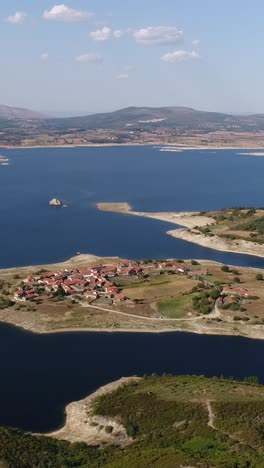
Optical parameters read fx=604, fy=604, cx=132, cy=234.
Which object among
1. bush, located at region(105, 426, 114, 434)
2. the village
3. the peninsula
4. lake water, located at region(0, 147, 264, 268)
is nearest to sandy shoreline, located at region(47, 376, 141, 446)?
bush, located at region(105, 426, 114, 434)

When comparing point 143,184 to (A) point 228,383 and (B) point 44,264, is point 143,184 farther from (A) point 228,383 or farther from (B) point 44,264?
(A) point 228,383

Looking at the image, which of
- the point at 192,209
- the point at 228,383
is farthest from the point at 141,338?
the point at 192,209

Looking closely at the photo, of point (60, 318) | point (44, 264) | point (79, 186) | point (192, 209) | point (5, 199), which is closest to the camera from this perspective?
point (60, 318)

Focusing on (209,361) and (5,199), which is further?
(5,199)

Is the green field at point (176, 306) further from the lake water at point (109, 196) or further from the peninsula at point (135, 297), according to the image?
the lake water at point (109, 196)

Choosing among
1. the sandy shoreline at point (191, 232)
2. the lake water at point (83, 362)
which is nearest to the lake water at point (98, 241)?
the lake water at point (83, 362)

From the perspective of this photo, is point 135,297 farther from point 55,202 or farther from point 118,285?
point 55,202

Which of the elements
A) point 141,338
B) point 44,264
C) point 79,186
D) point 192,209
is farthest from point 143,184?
point 141,338

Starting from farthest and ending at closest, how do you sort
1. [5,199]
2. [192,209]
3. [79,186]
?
[79,186]
[5,199]
[192,209]
